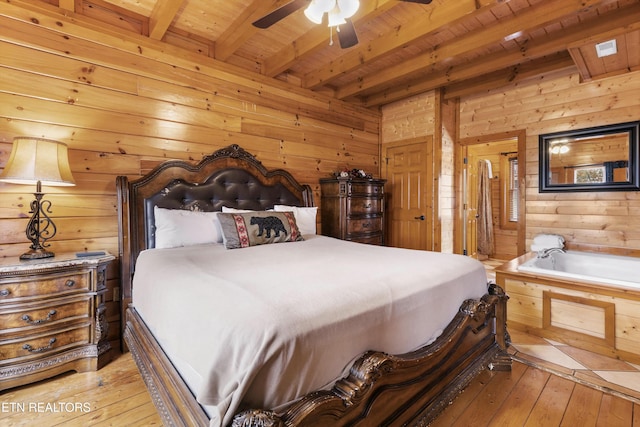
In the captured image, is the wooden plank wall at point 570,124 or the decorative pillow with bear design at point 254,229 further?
the wooden plank wall at point 570,124

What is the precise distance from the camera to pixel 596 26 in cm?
265

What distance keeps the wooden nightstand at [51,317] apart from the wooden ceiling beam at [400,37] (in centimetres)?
292

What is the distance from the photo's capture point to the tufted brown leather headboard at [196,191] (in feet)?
8.24

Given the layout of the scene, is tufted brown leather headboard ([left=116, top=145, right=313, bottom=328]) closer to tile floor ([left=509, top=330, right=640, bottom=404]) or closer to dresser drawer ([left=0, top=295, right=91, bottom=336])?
dresser drawer ([left=0, top=295, right=91, bottom=336])

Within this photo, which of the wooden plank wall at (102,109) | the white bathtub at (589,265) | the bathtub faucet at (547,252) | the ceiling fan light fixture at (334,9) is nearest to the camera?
the ceiling fan light fixture at (334,9)

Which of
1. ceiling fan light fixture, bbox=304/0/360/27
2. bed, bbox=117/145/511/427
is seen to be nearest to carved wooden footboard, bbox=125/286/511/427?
bed, bbox=117/145/511/427

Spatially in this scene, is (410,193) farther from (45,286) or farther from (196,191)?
(45,286)

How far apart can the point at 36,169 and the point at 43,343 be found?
112cm

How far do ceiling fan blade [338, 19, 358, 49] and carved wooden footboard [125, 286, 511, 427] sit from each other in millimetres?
1880

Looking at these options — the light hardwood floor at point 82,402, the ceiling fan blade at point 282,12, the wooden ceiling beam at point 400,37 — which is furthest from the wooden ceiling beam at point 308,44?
the light hardwood floor at point 82,402

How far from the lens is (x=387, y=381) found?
1229mm

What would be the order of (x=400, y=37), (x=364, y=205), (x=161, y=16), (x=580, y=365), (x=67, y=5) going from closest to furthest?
1. (x=580, y=365)
2. (x=67, y=5)
3. (x=161, y=16)
4. (x=400, y=37)
5. (x=364, y=205)

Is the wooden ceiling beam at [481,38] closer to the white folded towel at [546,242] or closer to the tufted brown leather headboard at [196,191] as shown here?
the tufted brown leather headboard at [196,191]

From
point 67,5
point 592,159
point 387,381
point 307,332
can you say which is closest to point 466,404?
point 387,381
